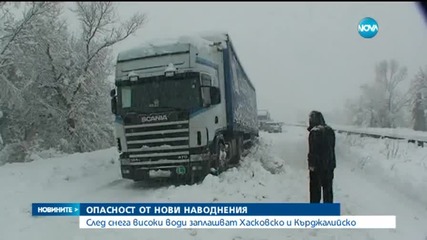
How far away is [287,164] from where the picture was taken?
10703 mm

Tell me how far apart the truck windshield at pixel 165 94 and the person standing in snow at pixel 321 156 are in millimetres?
2826

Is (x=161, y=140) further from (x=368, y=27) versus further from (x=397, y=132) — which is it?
(x=368, y=27)

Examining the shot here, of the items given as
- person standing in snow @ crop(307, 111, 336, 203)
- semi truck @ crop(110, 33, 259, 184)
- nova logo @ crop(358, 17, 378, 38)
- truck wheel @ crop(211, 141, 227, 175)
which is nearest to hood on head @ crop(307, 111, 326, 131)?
person standing in snow @ crop(307, 111, 336, 203)

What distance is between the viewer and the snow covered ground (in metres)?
4.67

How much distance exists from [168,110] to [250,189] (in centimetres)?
225

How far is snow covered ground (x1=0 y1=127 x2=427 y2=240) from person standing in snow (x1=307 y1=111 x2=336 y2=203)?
308 millimetres

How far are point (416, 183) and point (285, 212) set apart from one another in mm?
2645

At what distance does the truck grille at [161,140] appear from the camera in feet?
26.7

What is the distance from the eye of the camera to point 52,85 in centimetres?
1920

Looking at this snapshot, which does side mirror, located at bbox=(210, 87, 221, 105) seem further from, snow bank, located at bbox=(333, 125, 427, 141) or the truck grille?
snow bank, located at bbox=(333, 125, 427, 141)

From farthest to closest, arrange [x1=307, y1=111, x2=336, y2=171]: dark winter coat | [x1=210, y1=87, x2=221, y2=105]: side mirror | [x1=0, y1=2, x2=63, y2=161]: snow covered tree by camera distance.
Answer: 1. [x1=0, y1=2, x2=63, y2=161]: snow covered tree
2. [x1=210, y1=87, x2=221, y2=105]: side mirror
3. [x1=307, y1=111, x2=336, y2=171]: dark winter coat

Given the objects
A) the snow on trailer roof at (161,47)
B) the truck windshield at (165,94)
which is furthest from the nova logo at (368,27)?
the truck windshield at (165,94)

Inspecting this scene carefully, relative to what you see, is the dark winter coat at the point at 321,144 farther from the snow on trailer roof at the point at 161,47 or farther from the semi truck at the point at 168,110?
the snow on trailer roof at the point at 161,47
